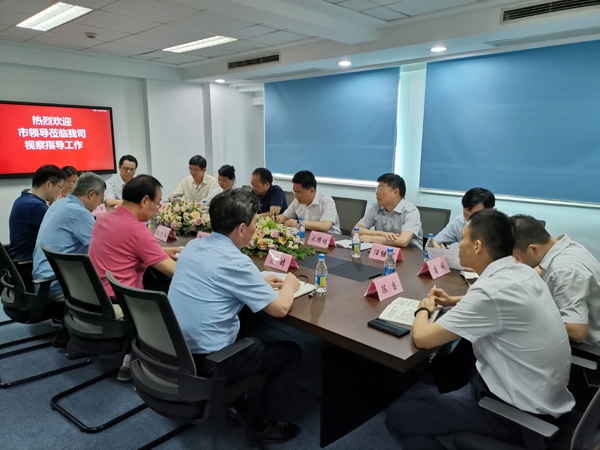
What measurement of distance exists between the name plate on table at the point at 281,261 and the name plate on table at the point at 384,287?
601 millimetres

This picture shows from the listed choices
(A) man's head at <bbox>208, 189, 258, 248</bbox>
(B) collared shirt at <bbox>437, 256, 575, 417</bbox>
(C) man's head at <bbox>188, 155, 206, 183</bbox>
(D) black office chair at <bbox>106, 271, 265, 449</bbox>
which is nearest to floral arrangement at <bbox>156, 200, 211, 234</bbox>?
(C) man's head at <bbox>188, 155, 206, 183</bbox>

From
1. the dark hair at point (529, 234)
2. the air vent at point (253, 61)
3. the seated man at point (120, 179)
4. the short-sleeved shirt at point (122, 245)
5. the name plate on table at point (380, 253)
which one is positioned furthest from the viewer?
the air vent at point (253, 61)

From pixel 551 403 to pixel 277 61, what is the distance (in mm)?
4992

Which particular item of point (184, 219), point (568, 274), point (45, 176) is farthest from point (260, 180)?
point (568, 274)

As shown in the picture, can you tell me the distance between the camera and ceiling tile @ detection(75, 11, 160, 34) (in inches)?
155

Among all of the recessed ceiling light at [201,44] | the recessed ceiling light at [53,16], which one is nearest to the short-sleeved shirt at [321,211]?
the recessed ceiling light at [201,44]

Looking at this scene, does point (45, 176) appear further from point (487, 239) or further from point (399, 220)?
point (487, 239)

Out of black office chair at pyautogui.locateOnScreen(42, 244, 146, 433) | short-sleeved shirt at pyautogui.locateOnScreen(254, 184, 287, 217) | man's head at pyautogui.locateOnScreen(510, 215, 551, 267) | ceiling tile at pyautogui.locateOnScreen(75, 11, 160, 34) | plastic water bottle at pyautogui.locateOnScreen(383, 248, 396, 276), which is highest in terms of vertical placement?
ceiling tile at pyautogui.locateOnScreen(75, 11, 160, 34)

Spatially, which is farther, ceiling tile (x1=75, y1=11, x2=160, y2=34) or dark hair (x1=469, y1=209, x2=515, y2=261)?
ceiling tile (x1=75, y1=11, x2=160, y2=34)

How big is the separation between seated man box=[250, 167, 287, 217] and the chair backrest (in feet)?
2.05

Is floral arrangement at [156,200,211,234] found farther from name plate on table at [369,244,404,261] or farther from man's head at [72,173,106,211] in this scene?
name plate on table at [369,244,404,261]

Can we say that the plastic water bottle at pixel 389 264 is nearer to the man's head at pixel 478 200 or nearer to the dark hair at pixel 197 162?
the man's head at pixel 478 200

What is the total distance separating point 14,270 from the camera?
2.46m

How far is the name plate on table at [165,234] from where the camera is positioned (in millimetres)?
3365
